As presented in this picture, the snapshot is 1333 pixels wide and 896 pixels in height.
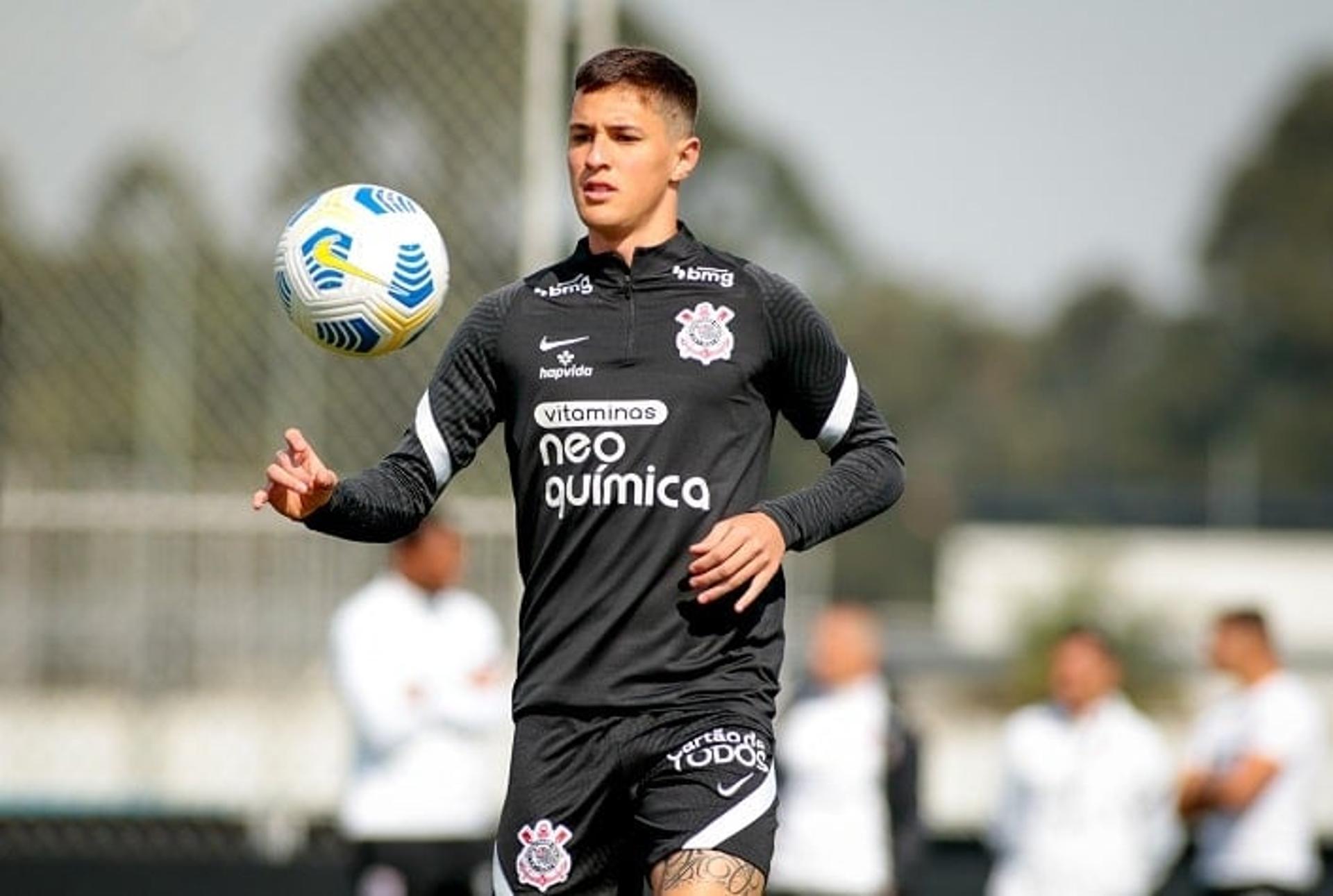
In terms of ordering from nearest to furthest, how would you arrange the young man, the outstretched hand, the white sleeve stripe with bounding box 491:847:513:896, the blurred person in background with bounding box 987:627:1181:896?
the outstretched hand < the young man < the white sleeve stripe with bounding box 491:847:513:896 < the blurred person in background with bounding box 987:627:1181:896

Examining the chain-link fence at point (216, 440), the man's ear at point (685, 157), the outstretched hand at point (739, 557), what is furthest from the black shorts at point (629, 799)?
the chain-link fence at point (216, 440)

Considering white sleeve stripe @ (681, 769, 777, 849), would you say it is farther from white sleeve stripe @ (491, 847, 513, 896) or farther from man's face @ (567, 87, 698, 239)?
man's face @ (567, 87, 698, 239)

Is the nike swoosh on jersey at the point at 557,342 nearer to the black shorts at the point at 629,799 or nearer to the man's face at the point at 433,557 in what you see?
the black shorts at the point at 629,799

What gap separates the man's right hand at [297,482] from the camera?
17.4ft

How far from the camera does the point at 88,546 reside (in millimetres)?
11195

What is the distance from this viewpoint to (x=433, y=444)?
18.7 feet

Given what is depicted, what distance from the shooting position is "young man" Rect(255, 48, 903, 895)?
5395mm

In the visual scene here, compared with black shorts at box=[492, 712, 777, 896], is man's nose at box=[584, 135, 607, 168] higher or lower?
higher

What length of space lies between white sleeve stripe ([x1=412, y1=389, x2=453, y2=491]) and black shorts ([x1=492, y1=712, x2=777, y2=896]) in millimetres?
598

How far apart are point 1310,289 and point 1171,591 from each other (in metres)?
23.4

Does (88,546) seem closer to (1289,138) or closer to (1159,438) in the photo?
(1159,438)

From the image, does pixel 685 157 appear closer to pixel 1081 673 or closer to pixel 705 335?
pixel 705 335

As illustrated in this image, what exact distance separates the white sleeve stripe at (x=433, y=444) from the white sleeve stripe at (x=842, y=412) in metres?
0.79

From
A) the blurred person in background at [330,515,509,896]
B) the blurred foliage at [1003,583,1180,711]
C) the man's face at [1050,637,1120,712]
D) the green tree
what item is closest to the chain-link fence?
the blurred person in background at [330,515,509,896]
